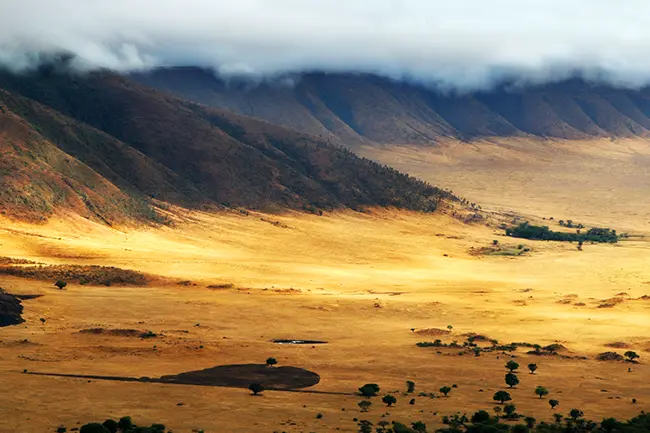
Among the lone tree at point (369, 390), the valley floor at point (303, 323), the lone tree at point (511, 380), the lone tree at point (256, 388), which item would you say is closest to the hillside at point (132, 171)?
the valley floor at point (303, 323)

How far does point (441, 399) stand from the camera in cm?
5647

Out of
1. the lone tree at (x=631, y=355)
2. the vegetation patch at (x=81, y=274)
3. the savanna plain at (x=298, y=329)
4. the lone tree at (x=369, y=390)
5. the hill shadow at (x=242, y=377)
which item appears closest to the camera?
the savanna plain at (x=298, y=329)

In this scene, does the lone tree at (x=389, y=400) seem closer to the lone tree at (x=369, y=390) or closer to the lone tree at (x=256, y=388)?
the lone tree at (x=369, y=390)

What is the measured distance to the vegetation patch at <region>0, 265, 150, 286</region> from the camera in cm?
9575

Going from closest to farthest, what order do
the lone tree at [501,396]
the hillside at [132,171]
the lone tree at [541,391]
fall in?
the lone tree at [501,396], the lone tree at [541,391], the hillside at [132,171]

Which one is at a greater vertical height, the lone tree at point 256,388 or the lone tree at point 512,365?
the lone tree at point 512,365

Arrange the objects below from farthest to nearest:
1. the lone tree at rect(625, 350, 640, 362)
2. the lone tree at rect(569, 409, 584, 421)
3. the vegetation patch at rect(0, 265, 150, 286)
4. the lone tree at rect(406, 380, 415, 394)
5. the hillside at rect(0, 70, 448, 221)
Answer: the hillside at rect(0, 70, 448, 221), the vegetation patch at rect(0, 265, 150, 286), the lone tree at rect(625, 350, 640, 362), the lone tree at rect(406, 380, 415, 394), the lone tree at rect(569, 409, 584, 421)

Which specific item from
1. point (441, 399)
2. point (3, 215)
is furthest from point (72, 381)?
point (3, 215)

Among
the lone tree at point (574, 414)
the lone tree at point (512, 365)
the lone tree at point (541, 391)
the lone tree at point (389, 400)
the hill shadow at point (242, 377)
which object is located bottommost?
the hill shadow at point (242, 377)

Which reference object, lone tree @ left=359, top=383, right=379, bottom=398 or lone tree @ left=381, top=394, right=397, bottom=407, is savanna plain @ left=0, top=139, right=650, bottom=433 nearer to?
lone tree @ left=381, top=394, right=397, bottom=407

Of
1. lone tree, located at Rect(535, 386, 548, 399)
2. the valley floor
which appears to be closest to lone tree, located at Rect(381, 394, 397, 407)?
the valley floor

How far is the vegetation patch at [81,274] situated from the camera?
314ft

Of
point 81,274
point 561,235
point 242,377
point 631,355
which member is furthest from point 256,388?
point 561,235

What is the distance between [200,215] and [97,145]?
30877mm
